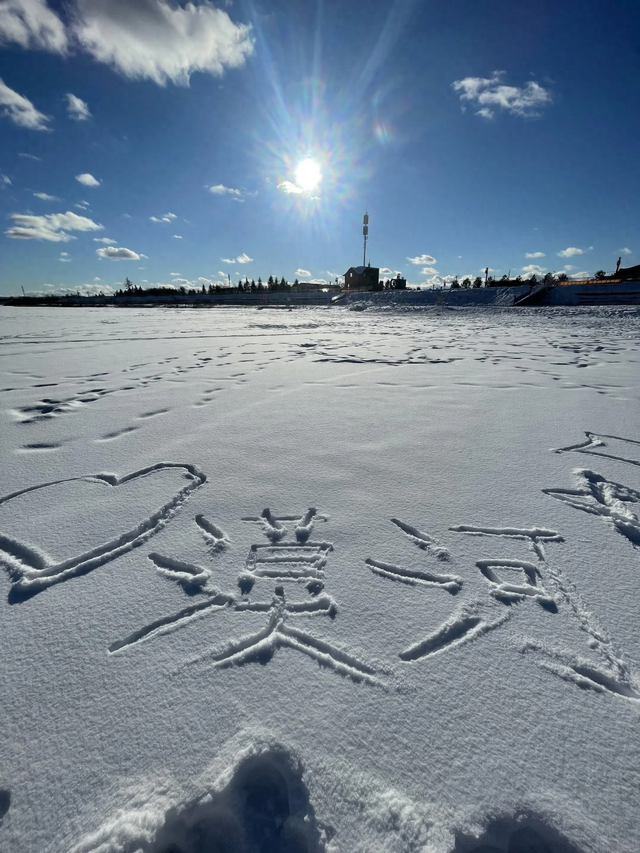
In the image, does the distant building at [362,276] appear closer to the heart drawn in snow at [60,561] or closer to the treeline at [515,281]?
the treeline at [515,281]

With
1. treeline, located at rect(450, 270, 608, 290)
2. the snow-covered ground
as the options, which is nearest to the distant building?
treeline, located at rect(450, 270, 608, 290)

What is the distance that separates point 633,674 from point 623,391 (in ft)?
11.1

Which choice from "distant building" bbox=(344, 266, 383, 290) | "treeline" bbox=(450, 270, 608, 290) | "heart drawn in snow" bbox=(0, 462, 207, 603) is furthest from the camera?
"distant building" bbox=(344, 266, 383, 290)

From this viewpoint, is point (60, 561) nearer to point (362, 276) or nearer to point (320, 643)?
point (320, 643)

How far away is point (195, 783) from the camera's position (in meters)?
0.69

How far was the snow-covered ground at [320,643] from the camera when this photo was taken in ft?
2.21

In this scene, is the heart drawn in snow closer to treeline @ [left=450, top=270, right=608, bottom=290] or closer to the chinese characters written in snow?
the chinese characters written in snow

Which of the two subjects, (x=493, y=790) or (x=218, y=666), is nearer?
(x=493, y=790)

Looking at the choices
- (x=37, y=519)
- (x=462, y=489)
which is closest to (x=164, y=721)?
(x=37, y=519)

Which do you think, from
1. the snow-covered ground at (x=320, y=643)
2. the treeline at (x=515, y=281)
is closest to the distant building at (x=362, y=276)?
the treeline at (x=515, y=281)

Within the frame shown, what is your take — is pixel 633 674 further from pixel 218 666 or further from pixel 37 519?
pixel 37 519

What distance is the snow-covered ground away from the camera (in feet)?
2.21

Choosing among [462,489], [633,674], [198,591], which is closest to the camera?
[633,674]

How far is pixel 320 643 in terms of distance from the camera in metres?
0.98
